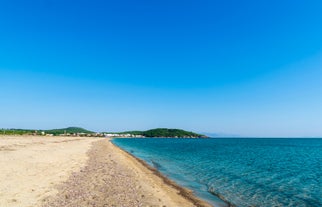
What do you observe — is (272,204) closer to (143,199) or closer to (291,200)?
(291,200)

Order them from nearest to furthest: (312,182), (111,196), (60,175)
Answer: (111,196) < (60,175) < (312,182)

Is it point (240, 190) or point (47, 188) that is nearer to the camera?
point (47, 188)

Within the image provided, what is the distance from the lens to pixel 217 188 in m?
20.6

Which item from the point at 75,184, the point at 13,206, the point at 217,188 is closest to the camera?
the point at 13,206

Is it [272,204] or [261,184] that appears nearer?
[272,204]

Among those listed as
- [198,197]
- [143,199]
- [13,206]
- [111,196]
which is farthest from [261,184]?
[13,206]

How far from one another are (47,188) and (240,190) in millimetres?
14594

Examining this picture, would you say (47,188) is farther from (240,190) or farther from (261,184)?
(261,184)

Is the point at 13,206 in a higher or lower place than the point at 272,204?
higher

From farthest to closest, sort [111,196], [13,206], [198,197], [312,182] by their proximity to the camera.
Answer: [312,182]
[198,197]
[111,196]
[13,206]

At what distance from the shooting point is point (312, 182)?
25.1m

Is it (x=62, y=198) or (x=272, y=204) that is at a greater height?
(x=62, y=198)

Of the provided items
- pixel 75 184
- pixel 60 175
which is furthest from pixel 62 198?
pixel 60 175

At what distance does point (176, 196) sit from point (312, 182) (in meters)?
17.0
